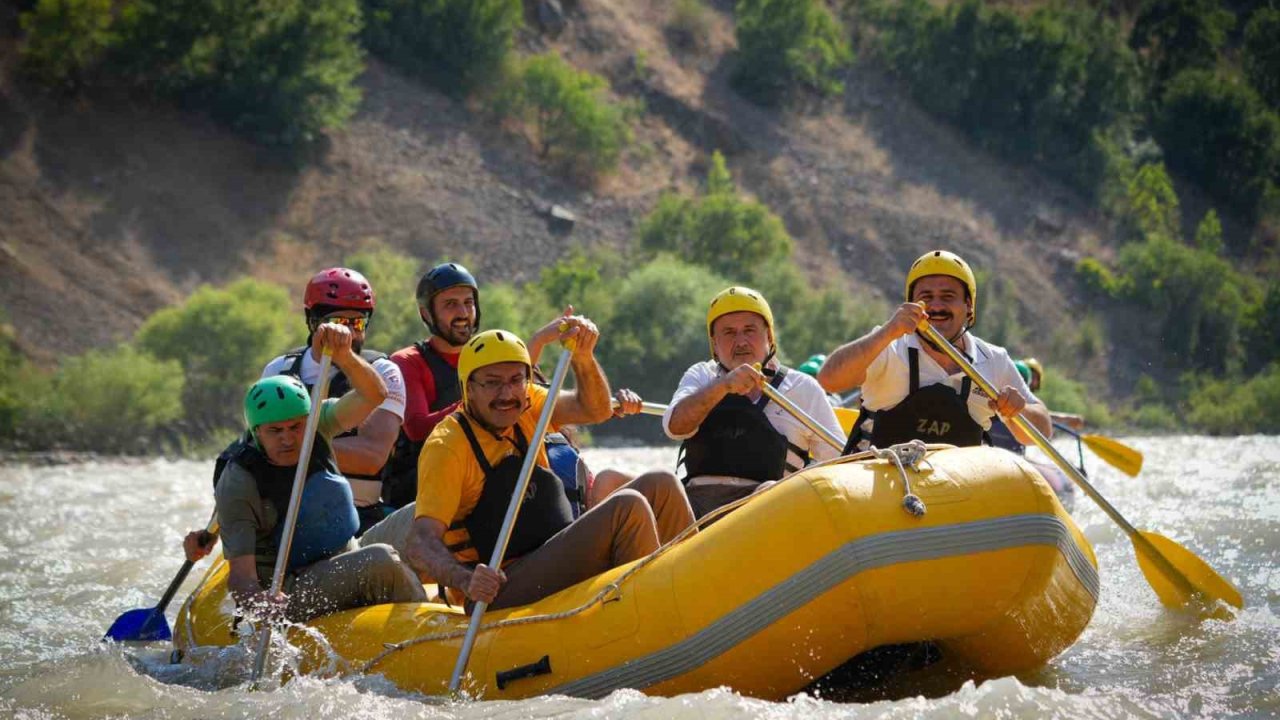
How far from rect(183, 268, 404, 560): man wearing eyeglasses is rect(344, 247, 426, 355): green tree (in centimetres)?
1637

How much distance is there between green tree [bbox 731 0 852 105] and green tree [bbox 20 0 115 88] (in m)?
15.8

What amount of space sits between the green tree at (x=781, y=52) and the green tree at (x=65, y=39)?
51.9 ft

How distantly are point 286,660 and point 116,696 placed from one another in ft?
2.23

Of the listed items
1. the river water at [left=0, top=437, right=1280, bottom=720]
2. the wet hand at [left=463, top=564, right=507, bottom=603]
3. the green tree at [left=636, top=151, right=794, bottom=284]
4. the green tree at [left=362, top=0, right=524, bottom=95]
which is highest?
the green tree at [left=362, top=0, right=524, bottom=95]

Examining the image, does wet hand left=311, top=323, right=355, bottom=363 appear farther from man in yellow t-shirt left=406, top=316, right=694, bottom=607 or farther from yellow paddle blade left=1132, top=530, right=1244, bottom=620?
yellow paddle blade left=1132, top=530, right=1244, bottom=620

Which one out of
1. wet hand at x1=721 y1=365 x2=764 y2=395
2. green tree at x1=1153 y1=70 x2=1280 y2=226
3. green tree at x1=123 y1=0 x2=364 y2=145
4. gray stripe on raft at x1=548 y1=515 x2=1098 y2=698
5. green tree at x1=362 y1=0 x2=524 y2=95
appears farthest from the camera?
green tree at x1=1153 y1=70 x2=1280 y2=226

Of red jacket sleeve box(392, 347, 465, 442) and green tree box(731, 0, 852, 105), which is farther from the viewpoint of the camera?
green tree box(731, 0, 852, 105)

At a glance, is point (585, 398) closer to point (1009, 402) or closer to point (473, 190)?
point (1009, 402)

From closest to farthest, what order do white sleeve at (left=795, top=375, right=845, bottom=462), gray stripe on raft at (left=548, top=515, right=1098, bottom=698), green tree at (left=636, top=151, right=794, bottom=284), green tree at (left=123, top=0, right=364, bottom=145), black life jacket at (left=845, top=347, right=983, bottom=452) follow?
gray stripe on raft at (left=548, top=515, right=1098, bottom=698) → black life jacket at (left=845, top=347, right=983, bottom=452) → white sleeve at (left=795, top=375, right=845, bottom=462) → green tree at (left=123, top=0, right=364, bottom=145) → green tree at (left=636, top=151, right=794, bottom=284)

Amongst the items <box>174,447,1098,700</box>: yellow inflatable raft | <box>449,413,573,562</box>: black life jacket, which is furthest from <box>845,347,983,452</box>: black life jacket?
<box>449,413,573,562</box>: black life jacket

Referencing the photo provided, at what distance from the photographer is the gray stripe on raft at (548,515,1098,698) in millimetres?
4680

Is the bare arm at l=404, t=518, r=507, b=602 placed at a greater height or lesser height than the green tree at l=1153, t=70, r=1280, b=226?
lesser

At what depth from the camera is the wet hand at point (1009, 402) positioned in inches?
232

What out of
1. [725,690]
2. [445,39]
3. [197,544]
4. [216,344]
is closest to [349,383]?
[197,544]
